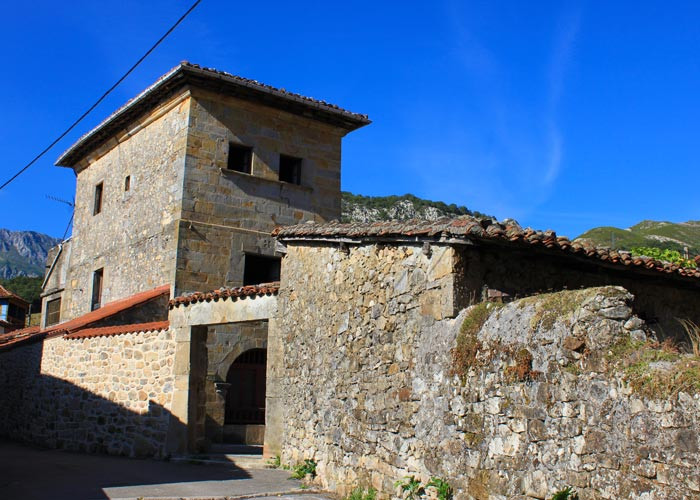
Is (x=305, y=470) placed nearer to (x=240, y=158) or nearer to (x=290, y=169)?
(x=240, y=158)

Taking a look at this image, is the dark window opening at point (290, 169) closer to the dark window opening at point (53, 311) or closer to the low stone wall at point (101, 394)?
the low stone wall at point (101, 394)

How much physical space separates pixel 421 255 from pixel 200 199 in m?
8.48

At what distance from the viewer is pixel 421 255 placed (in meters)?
7.44

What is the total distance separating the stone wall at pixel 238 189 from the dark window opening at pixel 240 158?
0.12 metres

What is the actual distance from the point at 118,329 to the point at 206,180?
12.5 ft

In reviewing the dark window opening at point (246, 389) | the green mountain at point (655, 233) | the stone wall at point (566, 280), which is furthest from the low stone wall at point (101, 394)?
the green mountain at point (655, 233)

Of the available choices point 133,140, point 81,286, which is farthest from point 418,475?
point 81,286

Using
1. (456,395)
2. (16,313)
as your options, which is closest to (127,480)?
(456,395)

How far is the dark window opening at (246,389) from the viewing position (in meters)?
14.4

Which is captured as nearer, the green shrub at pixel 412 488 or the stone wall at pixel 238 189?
the green shrub at pixel 412 488

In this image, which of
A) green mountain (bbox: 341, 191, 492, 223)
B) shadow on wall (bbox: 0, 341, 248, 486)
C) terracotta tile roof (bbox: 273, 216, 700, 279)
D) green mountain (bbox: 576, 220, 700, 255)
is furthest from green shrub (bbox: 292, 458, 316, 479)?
green mountain (bbox: 576, 220, 700, 255)

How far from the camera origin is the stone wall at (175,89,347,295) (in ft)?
48.0

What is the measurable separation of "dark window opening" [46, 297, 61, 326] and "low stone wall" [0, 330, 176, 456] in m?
4.25

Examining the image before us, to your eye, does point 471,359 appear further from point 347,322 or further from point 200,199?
point 200,199
